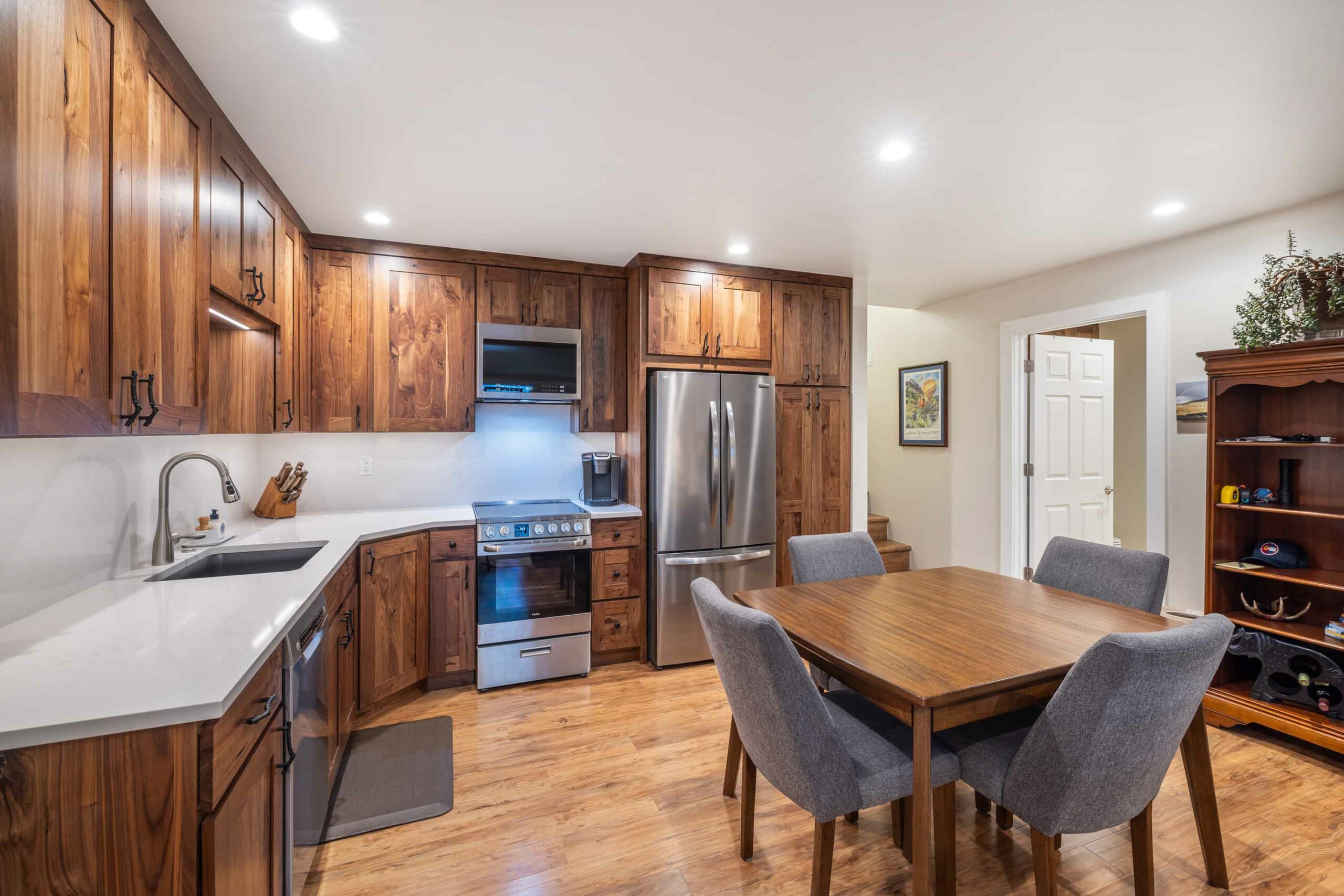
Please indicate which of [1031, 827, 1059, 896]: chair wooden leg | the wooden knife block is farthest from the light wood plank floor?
the wooden knife block

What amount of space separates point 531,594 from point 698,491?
1.09 meters

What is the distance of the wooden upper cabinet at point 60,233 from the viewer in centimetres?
100

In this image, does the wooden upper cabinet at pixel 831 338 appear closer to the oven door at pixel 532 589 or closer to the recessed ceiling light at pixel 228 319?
the oven door at pixel 532 589

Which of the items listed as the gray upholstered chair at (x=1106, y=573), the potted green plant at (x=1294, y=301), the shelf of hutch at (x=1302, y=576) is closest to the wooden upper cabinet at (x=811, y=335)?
the gray upholstered chair at (x=1106, y=573)

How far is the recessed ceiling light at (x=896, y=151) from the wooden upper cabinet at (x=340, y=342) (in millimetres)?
2624

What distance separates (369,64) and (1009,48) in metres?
1.79

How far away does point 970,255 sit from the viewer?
11.5ft

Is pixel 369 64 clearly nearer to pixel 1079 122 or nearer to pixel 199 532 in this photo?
pixel 199 532

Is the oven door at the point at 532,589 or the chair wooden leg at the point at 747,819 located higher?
the oven door at the point at 532,589

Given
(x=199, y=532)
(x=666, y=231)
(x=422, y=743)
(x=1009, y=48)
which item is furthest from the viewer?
(x=666, y=231)

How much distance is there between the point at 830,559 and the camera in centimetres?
254

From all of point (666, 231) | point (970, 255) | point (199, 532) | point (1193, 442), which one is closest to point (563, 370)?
point (666, 231)

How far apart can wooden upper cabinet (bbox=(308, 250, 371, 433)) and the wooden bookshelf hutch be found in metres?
4.19

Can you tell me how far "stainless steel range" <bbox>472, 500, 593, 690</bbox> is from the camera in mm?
3107
